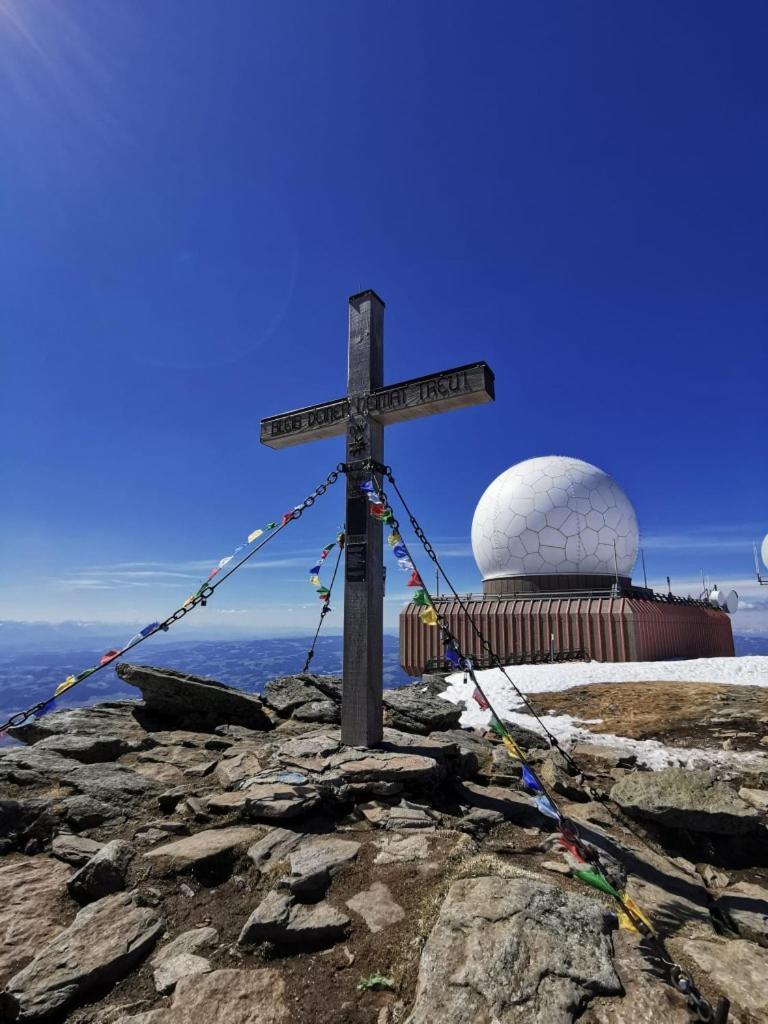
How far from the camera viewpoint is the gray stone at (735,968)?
2793 mm

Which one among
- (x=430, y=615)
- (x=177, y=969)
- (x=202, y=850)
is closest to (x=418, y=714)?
(x=430, y=615)

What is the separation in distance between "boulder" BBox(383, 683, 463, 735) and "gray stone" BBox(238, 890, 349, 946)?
4427 mm

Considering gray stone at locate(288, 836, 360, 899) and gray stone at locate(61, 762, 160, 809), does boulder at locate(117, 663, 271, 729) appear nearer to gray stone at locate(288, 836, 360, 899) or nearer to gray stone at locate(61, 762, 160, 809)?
gray stone at locate(61, 762, 160, 809)

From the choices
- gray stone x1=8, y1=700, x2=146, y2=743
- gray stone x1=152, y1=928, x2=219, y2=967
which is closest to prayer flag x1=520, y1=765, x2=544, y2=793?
gray stone x1=152, y1=928, x2=219, y2=967

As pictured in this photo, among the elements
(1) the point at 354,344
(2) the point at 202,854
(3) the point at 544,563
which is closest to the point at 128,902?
(2) the point at 202,854

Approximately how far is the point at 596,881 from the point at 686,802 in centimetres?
289

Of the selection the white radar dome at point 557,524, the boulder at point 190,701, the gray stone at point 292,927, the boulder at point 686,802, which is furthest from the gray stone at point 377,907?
the white radar dome at point 557,524

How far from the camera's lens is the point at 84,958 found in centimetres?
285

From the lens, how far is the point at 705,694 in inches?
517

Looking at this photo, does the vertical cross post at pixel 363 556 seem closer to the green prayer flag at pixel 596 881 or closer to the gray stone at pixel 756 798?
the green prayer flag at pixel 596 881

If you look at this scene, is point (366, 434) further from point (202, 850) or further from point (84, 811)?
point (84, 811)

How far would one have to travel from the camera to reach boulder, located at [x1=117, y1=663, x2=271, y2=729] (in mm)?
7348

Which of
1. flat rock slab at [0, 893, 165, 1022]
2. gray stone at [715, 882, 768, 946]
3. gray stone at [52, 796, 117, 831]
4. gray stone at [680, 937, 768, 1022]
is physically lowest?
gray stone at [715, 882, 768, 946]

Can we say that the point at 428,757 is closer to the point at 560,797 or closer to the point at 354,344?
the point at 560,797
